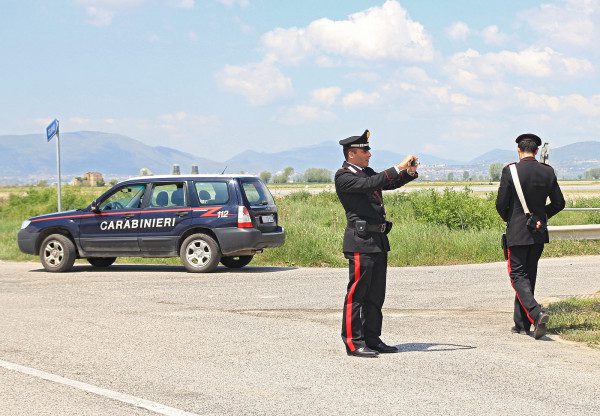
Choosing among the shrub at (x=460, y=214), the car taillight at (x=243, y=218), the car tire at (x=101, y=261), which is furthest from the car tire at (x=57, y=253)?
the shrub at (x=460, y=214)

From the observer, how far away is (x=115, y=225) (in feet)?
56.2

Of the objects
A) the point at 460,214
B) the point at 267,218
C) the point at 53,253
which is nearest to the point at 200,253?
the point at 267,218

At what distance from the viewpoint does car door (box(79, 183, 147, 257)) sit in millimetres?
17078

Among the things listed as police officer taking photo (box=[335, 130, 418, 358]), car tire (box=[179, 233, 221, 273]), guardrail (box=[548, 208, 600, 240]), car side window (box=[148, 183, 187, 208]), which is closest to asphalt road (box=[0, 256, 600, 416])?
police officer taking photo (box=[335, 130, 418, 358])

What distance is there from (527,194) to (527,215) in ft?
0.68

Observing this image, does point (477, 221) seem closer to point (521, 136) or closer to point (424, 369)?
point (521, 136)

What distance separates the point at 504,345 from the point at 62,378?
411cm

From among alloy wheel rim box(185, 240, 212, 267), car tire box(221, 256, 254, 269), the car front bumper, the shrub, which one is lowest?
car tire box(221, 256, 254, 269)

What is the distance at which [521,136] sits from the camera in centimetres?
913

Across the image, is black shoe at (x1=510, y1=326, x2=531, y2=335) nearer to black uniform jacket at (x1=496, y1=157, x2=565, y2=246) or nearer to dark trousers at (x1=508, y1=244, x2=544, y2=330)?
dark trousers at (x1=508, y1=244, x2=544, y2=330)

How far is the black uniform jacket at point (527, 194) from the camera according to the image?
9086 mm

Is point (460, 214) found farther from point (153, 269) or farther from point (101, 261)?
point (101, 261)

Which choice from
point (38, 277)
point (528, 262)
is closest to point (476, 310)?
point (528, 262)

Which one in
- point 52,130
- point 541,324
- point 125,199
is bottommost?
point 541,324
